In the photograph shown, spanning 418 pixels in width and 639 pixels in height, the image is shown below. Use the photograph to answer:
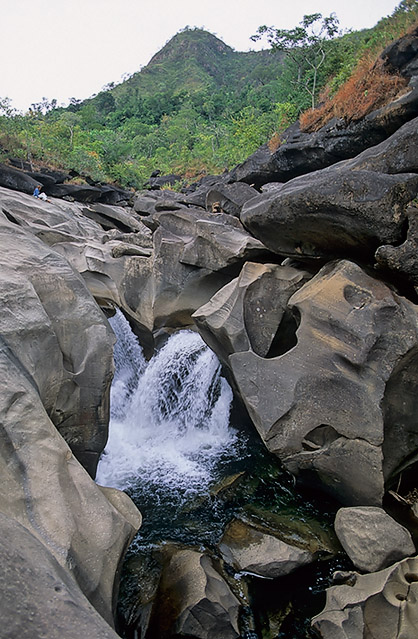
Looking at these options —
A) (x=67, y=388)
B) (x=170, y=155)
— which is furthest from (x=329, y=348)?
(x=170, y=155)

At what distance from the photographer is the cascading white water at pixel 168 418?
755 centimetres

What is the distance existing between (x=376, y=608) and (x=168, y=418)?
568 cm

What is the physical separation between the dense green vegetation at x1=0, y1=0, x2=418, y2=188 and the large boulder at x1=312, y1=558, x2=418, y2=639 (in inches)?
600

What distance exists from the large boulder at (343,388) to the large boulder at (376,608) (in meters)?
1.43

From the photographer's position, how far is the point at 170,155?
50.6 m

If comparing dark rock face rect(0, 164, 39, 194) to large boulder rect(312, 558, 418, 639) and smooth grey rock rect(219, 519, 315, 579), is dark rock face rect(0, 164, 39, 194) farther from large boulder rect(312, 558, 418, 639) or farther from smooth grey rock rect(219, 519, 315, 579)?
large boulder rect(312, 558, 418, 639)

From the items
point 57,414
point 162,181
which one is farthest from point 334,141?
point 162,181

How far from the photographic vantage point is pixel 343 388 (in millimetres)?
6184

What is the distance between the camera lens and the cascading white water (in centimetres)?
755

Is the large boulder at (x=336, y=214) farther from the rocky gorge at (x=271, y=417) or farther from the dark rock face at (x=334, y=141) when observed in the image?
the dark rock face at (x=334, y=141)

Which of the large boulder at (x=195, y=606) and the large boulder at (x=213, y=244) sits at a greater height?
the large boulder at (x=213, y=244)

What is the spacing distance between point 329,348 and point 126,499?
3.37 metres

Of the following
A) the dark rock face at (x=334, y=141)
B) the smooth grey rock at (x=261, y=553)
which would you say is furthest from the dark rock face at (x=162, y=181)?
the smooth grey rock at (x=261, y=553)

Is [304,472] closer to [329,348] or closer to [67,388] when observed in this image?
[329,348]
